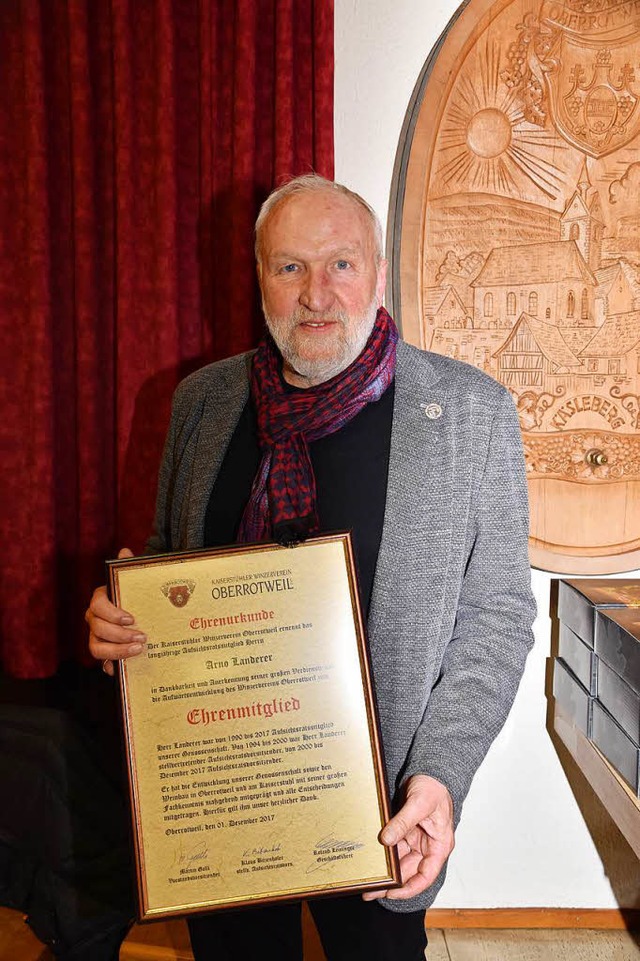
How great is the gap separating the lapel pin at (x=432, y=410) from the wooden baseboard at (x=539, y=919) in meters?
1.53

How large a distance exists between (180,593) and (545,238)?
1349 mm

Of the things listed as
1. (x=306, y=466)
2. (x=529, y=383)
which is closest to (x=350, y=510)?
(x=306, y=466)

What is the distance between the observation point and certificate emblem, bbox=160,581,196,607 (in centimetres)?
98

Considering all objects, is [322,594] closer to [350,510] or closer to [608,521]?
[350,510]

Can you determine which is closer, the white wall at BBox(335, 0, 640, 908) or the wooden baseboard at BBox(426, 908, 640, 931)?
the white wall at BBox(335, 0, 640, 908)

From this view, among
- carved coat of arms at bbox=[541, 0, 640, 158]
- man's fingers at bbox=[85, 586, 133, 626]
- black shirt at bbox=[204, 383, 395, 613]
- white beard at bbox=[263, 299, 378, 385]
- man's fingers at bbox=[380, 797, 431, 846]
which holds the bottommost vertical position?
man's fingers at bbox=[380, 797, 431, 846]

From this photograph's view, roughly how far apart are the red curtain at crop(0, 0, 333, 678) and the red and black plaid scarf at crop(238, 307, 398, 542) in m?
0.64

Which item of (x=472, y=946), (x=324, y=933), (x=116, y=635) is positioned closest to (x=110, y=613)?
(x=116, y=635)

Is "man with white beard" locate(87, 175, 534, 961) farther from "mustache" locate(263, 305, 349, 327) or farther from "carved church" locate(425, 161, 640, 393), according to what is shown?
"carved church" locate(425, 161, 640, 393)

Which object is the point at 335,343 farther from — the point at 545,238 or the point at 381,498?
the point at 545,238

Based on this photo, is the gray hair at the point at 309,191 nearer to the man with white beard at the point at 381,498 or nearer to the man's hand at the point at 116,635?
the man with white beard at the point at 381,498

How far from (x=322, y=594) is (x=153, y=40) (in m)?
1.51

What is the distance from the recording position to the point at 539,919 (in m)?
2.02
